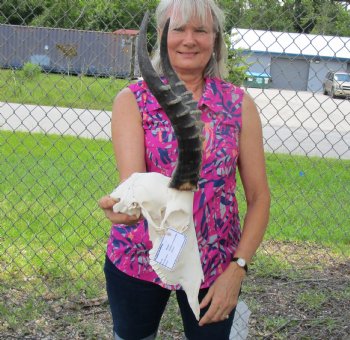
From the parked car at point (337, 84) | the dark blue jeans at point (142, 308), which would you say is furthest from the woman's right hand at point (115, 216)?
the parked car at point (337, 84)

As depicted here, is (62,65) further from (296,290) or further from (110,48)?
(296,290)

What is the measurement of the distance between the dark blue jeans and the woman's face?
30.4 inches

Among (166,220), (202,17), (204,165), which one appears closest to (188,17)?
(202,17)

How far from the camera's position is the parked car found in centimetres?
392

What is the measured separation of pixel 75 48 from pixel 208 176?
2.10 metres

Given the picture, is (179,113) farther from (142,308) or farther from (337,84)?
(337,84)

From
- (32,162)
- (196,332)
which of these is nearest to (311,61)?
(196,332)

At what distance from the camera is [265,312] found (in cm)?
399

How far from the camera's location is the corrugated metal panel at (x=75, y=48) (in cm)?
379

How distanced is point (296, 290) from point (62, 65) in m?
2.25

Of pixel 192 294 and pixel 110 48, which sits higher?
pixel 110 48

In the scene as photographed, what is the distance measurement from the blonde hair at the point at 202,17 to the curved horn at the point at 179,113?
279mm

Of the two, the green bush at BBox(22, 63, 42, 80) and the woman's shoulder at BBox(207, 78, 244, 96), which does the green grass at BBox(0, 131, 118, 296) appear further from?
the woman's shoulder at BBox(207, 78, 244, 96)

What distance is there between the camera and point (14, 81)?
4496mm
